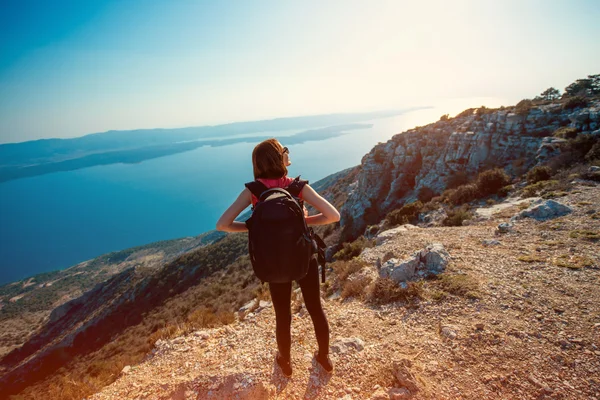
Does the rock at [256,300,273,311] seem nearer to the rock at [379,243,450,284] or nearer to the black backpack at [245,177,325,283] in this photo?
the rock at [379,243,450,284]

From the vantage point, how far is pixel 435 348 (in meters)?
3.28

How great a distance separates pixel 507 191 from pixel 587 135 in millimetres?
6693

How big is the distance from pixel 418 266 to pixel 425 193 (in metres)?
19.0

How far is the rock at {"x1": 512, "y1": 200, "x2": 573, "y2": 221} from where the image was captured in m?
8.05

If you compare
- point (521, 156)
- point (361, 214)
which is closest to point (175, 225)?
point (361, 214)

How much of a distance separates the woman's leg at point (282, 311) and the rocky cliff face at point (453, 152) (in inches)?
819

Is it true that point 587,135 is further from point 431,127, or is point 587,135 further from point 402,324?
point 402,324

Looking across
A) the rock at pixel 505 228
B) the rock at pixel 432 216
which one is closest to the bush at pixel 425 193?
the rock at pixel 432 216

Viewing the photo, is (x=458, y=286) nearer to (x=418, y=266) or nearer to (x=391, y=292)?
(x=418, y=266)

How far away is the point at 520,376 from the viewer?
2.67 meters

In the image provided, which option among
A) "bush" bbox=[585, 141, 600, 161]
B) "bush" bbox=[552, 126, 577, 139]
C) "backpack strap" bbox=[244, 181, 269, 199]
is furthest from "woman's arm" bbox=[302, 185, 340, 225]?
"bush" bbox=[552, 126, 577, 139]

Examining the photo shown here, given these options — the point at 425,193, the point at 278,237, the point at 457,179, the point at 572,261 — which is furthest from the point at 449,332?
the point at 457,179

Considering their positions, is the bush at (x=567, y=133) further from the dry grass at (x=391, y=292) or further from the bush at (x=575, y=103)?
the dry grass at (x=391, y=292)

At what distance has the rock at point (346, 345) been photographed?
11.0 feet
